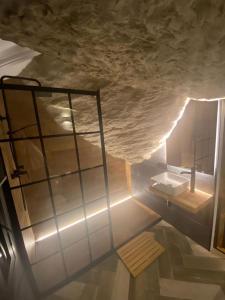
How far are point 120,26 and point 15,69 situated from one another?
94cm

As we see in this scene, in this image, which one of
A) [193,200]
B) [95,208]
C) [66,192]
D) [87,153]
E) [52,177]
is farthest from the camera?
[95,208]

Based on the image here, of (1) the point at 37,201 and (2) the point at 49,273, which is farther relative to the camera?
(1) the point at 37,201

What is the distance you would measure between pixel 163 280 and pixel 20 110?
251 centimetres

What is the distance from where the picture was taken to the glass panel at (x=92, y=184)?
2580 millimetres

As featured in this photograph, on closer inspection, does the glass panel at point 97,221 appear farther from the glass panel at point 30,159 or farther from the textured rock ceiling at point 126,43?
the textured rock ceiling at point 126,43

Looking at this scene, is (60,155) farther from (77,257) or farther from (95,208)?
(77,257)

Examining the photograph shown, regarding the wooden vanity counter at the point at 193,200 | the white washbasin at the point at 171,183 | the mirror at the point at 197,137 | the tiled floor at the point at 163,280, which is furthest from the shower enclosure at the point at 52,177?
the mirror at the point at 197,137

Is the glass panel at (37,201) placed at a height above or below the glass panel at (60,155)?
below

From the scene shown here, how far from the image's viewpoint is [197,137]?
6.38 feet

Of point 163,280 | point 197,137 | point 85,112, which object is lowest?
point 163,280

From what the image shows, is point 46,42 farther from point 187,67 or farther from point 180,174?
point 180,174

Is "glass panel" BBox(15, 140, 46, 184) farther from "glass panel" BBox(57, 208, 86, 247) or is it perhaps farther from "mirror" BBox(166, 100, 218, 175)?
"mirror" BBox(166, 100, 218, 175)

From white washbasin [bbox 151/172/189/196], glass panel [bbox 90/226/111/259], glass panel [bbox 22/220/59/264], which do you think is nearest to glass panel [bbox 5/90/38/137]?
glass panel [bbox 22/220/59/264]

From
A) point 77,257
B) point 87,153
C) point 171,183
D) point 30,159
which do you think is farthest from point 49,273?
point 171,183
